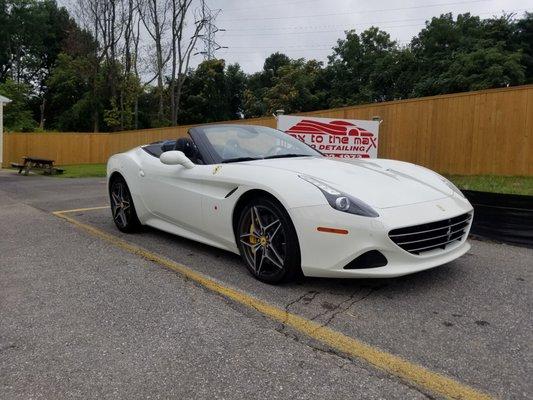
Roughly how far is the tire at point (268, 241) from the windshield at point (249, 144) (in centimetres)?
79

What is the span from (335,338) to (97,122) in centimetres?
3801

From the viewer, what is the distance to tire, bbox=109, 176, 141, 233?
5543 millimetres

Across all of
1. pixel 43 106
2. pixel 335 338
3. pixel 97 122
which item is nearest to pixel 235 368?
pixel 335 338

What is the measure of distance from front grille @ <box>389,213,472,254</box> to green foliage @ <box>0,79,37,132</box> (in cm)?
3744

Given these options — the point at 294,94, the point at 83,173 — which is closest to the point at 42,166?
the point at 83,173

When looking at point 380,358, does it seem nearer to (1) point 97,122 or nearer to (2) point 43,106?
(1) point 97,122

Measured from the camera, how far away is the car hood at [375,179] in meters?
3.41

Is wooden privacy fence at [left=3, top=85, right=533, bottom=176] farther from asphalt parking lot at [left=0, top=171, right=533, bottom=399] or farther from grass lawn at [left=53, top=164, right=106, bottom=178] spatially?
grass lawn at [left=53, top=164, right=106, bottom=178]

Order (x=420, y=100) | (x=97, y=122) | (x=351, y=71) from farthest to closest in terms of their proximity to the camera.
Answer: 1. (x=351, y=71)
2. (x=97, y=122)
3. (x=420, y=100)

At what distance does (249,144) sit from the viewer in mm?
4605

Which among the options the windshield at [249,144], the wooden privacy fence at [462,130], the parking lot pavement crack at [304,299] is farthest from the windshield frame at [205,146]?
the wooden privacy fence at [462,130]

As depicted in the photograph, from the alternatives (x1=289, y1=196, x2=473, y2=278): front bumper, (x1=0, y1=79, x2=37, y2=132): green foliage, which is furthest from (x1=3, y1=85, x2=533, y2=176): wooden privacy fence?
(x1=0, y1=79, x2=37, y2=132): green foliage

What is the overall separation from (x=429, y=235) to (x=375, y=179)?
641mm

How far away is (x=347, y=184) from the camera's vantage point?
350 cm
